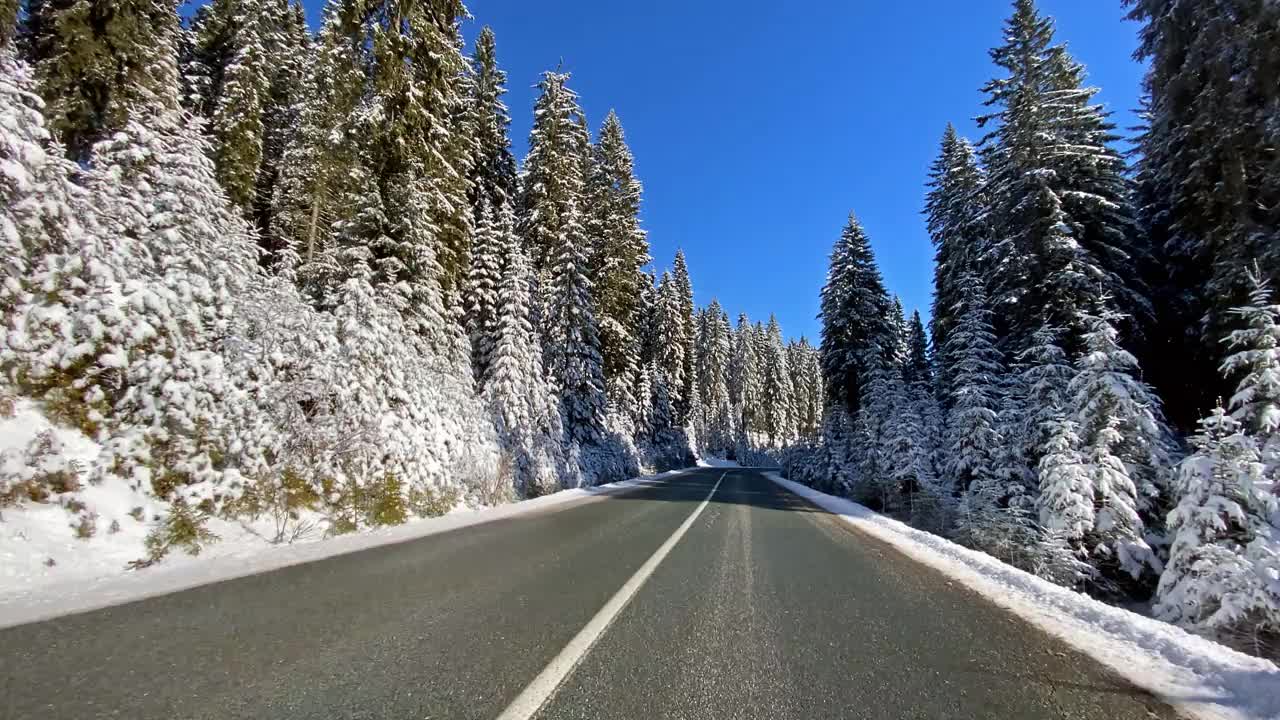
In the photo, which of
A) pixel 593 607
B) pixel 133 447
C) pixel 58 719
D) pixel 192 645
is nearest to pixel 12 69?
pixel 133 447

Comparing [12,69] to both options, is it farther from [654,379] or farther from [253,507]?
[654,379]

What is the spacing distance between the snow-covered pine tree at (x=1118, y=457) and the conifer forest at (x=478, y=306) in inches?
3.0

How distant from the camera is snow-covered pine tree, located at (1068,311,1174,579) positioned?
31.0ft

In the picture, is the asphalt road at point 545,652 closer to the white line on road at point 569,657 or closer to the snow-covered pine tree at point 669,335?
the white line on road at point 569,657

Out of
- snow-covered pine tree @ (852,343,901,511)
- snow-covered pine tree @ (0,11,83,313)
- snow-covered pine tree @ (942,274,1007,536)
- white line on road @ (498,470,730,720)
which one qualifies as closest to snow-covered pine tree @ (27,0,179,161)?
snow-covered pine tree @ (0,11,83,313)

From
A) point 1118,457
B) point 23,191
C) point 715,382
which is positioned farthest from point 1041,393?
point 715,382

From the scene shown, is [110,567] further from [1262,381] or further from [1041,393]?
[1041,393]

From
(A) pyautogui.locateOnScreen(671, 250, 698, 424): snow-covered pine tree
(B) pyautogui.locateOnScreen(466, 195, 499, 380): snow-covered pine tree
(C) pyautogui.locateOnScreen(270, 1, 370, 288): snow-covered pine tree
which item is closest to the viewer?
(C) pyautogui.locateOnScreen(270, 1, 370, 288): snow-covered pine tree

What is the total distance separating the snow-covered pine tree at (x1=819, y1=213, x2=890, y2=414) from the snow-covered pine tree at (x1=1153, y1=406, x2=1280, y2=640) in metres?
21.0

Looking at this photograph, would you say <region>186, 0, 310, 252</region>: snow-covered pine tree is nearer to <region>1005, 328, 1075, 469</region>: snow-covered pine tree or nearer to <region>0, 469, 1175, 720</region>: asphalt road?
<region>0, 469, 1175, 720</region>: asphalt road

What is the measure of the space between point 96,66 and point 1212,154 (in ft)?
85.2

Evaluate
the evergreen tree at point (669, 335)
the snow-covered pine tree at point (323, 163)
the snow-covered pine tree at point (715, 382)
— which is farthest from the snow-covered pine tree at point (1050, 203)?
the snow-covered pine tree at point (715, 382)

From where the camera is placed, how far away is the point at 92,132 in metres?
12.9

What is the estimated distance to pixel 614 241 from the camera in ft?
107
